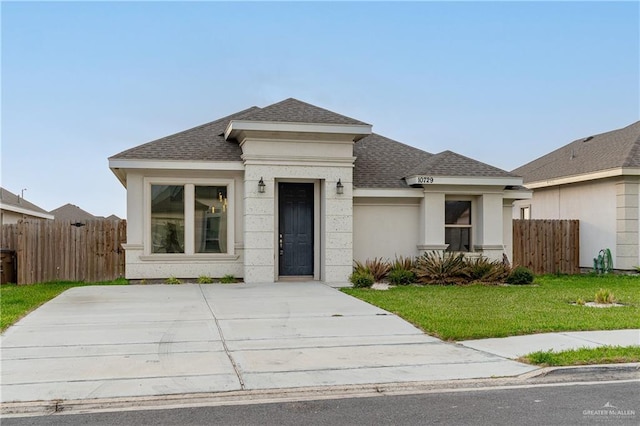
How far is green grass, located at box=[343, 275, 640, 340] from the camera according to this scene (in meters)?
9.80

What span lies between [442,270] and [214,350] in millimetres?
9426

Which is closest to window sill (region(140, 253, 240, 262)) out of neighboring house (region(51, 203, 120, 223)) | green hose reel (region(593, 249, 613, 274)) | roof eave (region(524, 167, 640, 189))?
green hose reel (region(593, 249, 613, 274))

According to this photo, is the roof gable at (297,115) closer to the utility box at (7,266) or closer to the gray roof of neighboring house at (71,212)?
the utility box at (7,266)

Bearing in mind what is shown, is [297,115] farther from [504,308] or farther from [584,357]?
[584,357]

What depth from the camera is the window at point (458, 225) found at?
18281 mm

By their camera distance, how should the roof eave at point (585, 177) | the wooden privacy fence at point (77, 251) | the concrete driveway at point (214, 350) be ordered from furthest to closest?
1. the roof eave at point (585, 177)
2. the wooden privacy fence at point (77, 251)
3. the concrete driveway at point (214, 350)

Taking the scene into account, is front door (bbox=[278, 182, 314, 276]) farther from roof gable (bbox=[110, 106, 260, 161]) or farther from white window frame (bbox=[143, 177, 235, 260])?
roof gable (bbox=[110, 106, 260, 161])

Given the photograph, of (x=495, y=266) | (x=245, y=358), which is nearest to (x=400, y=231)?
(x=495, y=266)

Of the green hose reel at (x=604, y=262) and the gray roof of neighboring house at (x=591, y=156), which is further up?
the gray roof of neighboring house at (x=591, y=156)

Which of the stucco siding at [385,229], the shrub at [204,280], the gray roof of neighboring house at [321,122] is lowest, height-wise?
the shrub at [204,280]

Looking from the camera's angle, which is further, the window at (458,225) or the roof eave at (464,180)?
the window at (458,225)

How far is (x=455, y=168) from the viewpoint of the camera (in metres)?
17.8

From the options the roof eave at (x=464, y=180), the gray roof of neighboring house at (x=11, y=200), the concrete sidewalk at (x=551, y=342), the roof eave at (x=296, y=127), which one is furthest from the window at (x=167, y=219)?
the gray roof of neighboring house at (x=11, y=200)

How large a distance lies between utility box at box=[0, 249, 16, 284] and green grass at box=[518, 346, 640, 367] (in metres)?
15.4
